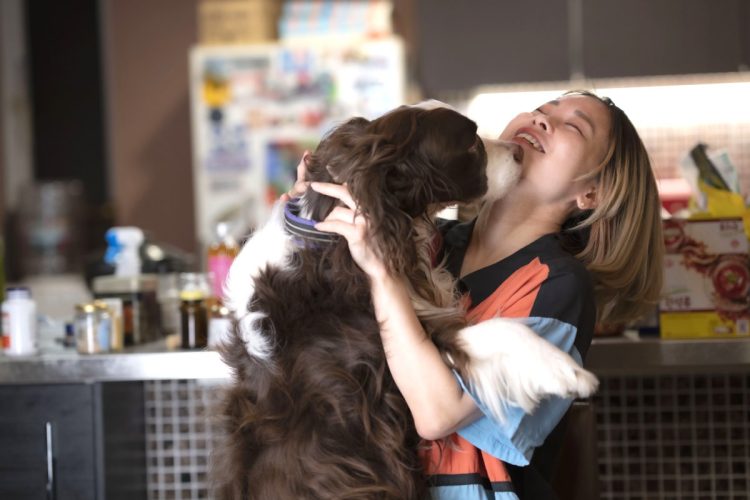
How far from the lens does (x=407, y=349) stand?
1.39 meters

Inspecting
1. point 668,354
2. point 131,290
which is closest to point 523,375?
point 668,354

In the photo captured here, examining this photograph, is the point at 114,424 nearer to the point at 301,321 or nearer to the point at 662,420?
the point at 301,321

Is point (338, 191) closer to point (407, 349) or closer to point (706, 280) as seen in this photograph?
point (407, 349)

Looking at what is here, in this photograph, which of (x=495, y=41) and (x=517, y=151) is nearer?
(x=517, y=151)

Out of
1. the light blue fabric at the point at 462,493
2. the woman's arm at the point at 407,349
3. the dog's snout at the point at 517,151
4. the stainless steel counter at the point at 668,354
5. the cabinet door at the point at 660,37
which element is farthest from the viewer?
the cabinet door at the point at 660,37

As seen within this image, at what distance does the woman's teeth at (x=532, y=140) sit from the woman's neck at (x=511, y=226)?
90 mm

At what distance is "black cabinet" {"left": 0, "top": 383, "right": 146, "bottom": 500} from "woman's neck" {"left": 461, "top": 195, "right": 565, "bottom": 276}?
0.83m

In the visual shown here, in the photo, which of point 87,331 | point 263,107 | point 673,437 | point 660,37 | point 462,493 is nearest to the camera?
point 462,493

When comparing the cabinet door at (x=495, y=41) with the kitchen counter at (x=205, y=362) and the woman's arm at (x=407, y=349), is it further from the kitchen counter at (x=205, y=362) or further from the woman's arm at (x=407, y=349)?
the woman's arm at (x=407, y=349)

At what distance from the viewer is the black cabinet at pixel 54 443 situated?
6.44ft

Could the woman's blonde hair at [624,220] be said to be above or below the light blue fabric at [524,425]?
above

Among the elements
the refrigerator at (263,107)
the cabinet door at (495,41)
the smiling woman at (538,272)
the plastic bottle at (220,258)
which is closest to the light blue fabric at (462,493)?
the smiling woman at (538,272)

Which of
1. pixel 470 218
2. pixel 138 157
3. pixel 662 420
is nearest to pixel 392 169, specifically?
pixel 470 218

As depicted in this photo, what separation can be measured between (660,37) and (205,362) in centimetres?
259
